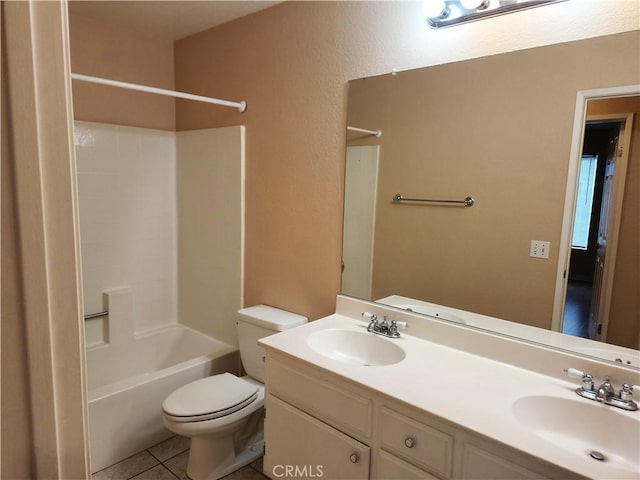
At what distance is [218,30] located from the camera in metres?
2.58

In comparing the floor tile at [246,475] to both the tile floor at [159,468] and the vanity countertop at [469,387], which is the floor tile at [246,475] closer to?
the tile floor at [159,468]

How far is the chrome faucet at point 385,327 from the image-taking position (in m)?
1.80

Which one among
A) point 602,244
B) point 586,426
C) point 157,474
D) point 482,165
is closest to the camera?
point 586,426

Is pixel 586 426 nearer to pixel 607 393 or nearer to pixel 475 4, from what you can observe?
pixel 607 393

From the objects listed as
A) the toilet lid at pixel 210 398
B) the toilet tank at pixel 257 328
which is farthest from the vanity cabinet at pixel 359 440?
the toilet tank at pixel 257 328

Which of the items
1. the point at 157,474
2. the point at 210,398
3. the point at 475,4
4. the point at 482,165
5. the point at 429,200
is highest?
the point at 475,4

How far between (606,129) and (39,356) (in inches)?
64.2

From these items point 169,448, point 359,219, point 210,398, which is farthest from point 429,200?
point 169,448

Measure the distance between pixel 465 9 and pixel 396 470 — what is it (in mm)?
1683

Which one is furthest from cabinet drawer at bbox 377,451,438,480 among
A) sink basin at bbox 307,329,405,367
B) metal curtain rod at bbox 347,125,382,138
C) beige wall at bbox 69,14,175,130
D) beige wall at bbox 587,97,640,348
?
beige wall at bbox 69,14,175,130

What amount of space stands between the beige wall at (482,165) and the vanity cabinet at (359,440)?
0.60 m

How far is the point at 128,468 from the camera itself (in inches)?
82.9

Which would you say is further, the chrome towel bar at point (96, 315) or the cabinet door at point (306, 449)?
the chrome towel bar at point (96, 315)
